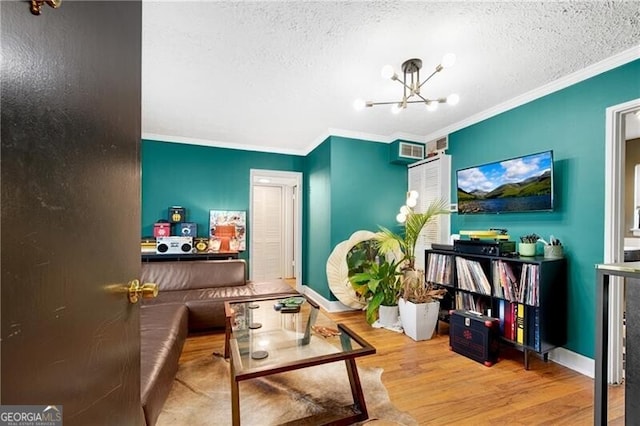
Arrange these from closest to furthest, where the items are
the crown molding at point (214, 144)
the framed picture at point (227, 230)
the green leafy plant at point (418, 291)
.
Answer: the green leafy plant at point (418, 291)
the crown molding at point (214, 144)
the framed picture at point (227, 230)

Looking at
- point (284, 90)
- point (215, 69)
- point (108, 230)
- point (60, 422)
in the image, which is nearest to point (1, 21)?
point (108, 230)

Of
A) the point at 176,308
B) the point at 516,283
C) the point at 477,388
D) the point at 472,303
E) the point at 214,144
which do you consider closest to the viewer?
the point at 477,388

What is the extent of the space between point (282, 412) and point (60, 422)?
146 centimetres

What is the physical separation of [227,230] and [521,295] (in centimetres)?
374

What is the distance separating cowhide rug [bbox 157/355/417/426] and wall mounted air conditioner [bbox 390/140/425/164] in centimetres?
271

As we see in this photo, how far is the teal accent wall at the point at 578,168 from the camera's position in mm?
2084

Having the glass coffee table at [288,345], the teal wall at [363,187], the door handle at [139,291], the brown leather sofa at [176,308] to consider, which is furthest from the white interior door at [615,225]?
the door handle at [139,291]

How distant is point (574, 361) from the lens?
2205 mm

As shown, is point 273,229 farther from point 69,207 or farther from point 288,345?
point 69,207

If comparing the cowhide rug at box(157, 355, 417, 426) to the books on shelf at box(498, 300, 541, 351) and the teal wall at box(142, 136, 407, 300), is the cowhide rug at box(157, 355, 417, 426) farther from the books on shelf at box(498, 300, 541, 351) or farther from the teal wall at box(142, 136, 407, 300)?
the teal wall at box(142, 136, 407, 300)

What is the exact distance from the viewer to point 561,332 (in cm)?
224

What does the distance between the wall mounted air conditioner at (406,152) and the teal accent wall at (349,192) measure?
0.46ft

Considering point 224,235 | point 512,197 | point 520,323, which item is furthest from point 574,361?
point 224,235

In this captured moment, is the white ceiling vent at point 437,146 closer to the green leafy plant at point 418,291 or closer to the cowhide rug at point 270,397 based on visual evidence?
the green leafy plant at point 418,291
